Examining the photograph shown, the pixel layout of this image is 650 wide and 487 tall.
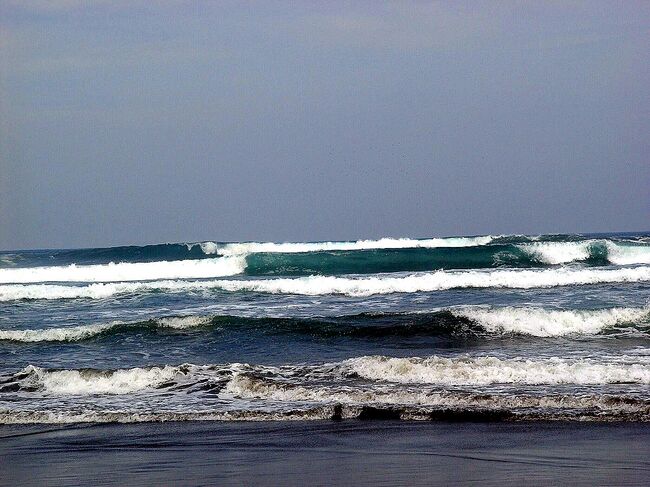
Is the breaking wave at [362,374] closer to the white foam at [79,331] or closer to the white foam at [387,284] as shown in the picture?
the white foam at [79,331]

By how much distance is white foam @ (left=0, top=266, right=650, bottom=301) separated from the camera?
19.5 metres

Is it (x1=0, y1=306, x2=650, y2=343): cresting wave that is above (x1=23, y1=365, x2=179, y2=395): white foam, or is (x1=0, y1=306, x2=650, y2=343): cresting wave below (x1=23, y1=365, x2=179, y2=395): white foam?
above

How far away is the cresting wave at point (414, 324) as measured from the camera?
41.8 feet

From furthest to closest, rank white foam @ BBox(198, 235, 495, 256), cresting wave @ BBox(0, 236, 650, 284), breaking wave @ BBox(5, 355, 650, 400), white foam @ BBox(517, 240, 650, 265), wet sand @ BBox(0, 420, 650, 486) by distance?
white foam @ BBox(198, 235, 495, 256) < white foam @ BBox(517, 240, 650, 265) < cresting wave @ BBox(0, 236, 650, 284) < breaking wave @ BBox(5, 355, 650, 400) < wet sand @ BBox(0, 420, 650, 486)

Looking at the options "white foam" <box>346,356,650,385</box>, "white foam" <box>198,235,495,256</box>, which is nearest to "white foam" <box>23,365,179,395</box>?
Answer: "white foam" <box>346,356,650,385</box>

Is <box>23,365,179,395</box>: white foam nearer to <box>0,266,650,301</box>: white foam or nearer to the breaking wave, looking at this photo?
the breaking wave

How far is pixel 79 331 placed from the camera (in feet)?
44.6

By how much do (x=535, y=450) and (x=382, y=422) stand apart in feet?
5.44

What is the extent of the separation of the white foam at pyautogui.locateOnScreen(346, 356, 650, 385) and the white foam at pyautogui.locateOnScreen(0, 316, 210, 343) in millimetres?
4963

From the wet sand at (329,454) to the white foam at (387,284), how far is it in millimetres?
11681

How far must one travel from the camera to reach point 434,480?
5.54 metres

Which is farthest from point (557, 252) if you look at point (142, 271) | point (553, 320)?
point (553, 320)

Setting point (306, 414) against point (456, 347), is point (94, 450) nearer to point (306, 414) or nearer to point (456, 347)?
point (306, 414)

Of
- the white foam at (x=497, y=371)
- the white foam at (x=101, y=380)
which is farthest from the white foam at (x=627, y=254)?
the white foam at (x=101, y=380)
